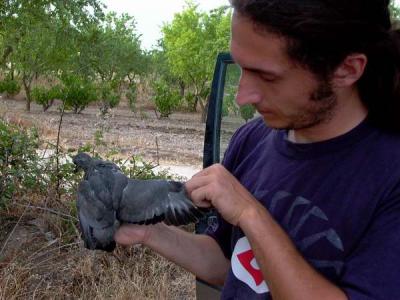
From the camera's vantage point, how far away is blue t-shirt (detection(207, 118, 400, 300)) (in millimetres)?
1322

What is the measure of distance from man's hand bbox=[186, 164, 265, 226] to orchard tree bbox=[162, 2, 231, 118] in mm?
31751

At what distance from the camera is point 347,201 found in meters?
1.40

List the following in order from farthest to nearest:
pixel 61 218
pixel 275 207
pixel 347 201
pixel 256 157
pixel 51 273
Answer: pixel 61 218 → pixel 51 273 → pixel 256 157 → pixel 275 207 → pixel 347 201

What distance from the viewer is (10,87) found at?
3241cm

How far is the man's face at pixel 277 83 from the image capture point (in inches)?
56.1

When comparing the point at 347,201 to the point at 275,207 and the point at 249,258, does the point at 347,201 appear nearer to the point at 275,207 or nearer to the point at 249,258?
the point at 275,207

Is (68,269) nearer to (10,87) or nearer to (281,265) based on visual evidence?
(281,265)

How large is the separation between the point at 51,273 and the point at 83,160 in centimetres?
273

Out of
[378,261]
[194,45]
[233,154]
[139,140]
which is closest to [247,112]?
[233,154]

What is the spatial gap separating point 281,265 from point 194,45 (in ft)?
120

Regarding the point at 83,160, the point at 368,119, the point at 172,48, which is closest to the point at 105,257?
the point at 83,160

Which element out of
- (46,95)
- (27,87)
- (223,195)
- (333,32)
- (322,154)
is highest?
(333,32)

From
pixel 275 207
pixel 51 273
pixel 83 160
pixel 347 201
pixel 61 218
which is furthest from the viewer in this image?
pixel 61 218

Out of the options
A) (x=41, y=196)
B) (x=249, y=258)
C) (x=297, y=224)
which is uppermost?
(x=297, y=224)
